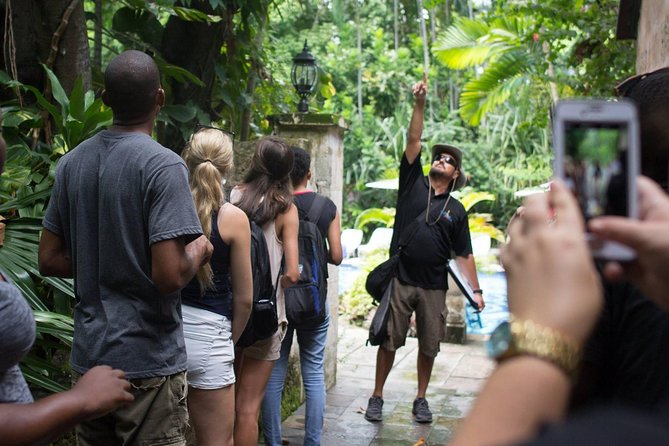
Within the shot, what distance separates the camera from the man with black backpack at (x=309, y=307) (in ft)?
16.0

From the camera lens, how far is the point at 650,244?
1.01 m

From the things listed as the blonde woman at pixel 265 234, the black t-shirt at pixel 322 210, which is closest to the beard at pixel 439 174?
the black t-shirt at pixel 322 210

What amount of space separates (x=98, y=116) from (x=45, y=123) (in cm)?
95

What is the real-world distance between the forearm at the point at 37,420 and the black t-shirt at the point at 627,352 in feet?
4.23

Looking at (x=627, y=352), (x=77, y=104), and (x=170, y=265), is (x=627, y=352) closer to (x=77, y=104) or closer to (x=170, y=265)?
(x=170, y=265)

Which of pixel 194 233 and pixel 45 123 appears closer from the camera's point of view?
pixel 194 233

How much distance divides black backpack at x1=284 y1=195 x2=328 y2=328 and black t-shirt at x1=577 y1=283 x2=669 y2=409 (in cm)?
338

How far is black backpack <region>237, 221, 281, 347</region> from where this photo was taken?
4.17 metres

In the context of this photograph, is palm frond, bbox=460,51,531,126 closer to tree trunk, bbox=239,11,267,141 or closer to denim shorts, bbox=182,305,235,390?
tree trunk, bbox=239,11,267,141

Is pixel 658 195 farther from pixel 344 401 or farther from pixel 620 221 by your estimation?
pixel 344 401

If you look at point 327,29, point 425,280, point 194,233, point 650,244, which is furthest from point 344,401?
point 327,29

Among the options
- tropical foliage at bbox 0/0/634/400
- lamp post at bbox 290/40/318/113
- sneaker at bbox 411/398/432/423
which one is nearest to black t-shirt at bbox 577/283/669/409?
tropical foliage at bbox 0/0/634/400

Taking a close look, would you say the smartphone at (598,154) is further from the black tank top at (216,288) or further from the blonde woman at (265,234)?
the blonde woman at (265,234)

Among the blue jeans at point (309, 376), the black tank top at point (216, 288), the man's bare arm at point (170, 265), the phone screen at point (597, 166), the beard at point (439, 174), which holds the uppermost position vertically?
the phone screen at point (597, 166)
